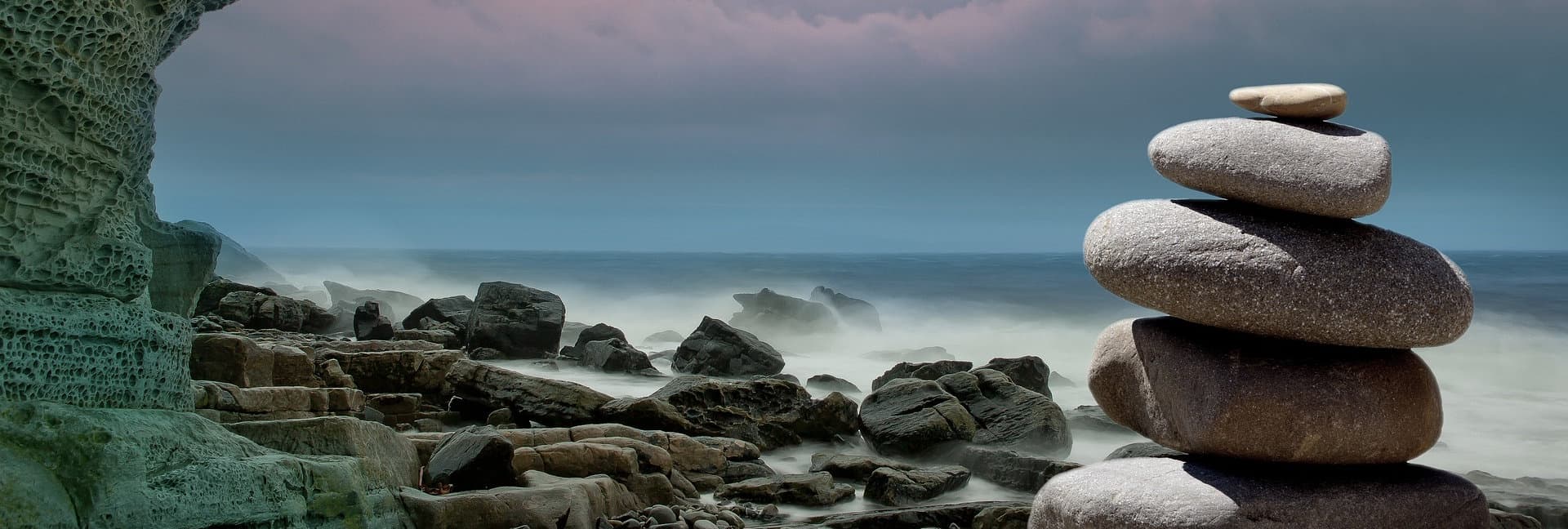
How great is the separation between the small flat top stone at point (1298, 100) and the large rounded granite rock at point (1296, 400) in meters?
1.09

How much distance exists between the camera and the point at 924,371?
13.9m

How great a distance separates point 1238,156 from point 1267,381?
100cm

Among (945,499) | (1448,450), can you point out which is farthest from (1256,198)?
(1448,450)

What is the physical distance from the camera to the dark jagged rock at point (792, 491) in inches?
321

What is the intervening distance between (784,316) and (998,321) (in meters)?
10.2

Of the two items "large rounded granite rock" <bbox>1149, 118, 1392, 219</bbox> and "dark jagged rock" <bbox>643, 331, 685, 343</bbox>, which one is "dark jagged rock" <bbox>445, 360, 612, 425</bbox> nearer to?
"large rounded granite rock" <bbox>1149, 118, 1392, 219</bbox>

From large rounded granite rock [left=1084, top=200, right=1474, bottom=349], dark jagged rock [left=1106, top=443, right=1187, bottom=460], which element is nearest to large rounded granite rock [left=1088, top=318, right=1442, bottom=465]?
large rounded granite rock [left=1084, top=200, right=1474, bottom=349]

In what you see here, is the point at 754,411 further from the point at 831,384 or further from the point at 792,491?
the point at 831,384

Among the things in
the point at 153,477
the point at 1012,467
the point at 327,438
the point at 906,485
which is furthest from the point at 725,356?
the point at 153,477

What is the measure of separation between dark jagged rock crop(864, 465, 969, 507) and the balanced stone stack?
3088mm

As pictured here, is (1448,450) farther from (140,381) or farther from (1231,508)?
(140,381)

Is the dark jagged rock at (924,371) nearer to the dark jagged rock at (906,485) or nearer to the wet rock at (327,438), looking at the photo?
the dark jagged rock at (906,485)

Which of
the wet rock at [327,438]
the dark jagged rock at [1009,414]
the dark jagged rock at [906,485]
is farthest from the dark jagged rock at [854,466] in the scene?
the wet rock at [327,438]

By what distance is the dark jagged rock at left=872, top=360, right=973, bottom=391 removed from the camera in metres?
13.7
